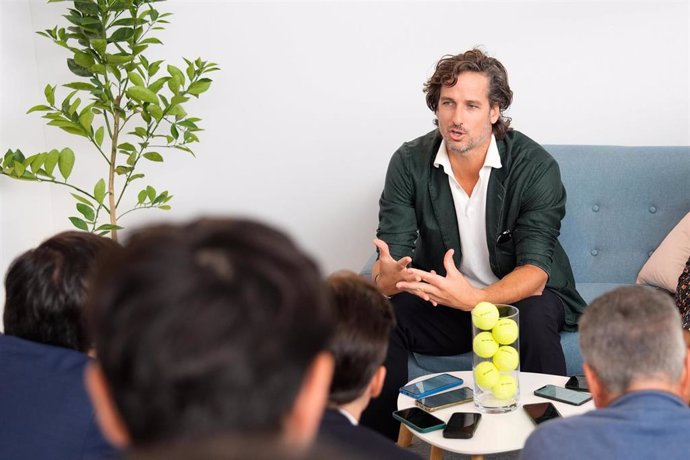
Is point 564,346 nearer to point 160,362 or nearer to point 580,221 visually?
point 580,221

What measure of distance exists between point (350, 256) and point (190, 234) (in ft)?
10.6

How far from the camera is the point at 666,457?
124 cm

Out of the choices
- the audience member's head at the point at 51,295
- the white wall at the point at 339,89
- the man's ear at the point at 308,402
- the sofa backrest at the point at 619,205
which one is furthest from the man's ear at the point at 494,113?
the man's ear at the point at 308,402

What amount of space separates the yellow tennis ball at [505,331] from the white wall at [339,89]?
1.69m

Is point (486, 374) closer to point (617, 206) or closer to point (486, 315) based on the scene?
point (486, 315)

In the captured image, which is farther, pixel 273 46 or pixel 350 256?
pixel 350 256

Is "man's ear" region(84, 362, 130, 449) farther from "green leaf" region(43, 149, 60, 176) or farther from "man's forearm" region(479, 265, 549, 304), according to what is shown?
"green leaf" region(43, 149, 60, 176)

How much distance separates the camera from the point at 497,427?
2051mm

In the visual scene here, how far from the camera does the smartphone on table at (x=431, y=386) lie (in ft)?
7.38

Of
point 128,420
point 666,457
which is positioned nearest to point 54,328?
point 128,420

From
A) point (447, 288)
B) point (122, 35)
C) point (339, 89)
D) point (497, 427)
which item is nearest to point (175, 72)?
point (122, 35)

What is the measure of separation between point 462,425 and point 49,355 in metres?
1.03

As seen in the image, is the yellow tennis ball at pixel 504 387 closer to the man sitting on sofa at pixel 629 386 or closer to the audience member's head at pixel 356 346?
the audience member's head at pixel 356 346

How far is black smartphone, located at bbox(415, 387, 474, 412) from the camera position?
2172 millimetres
